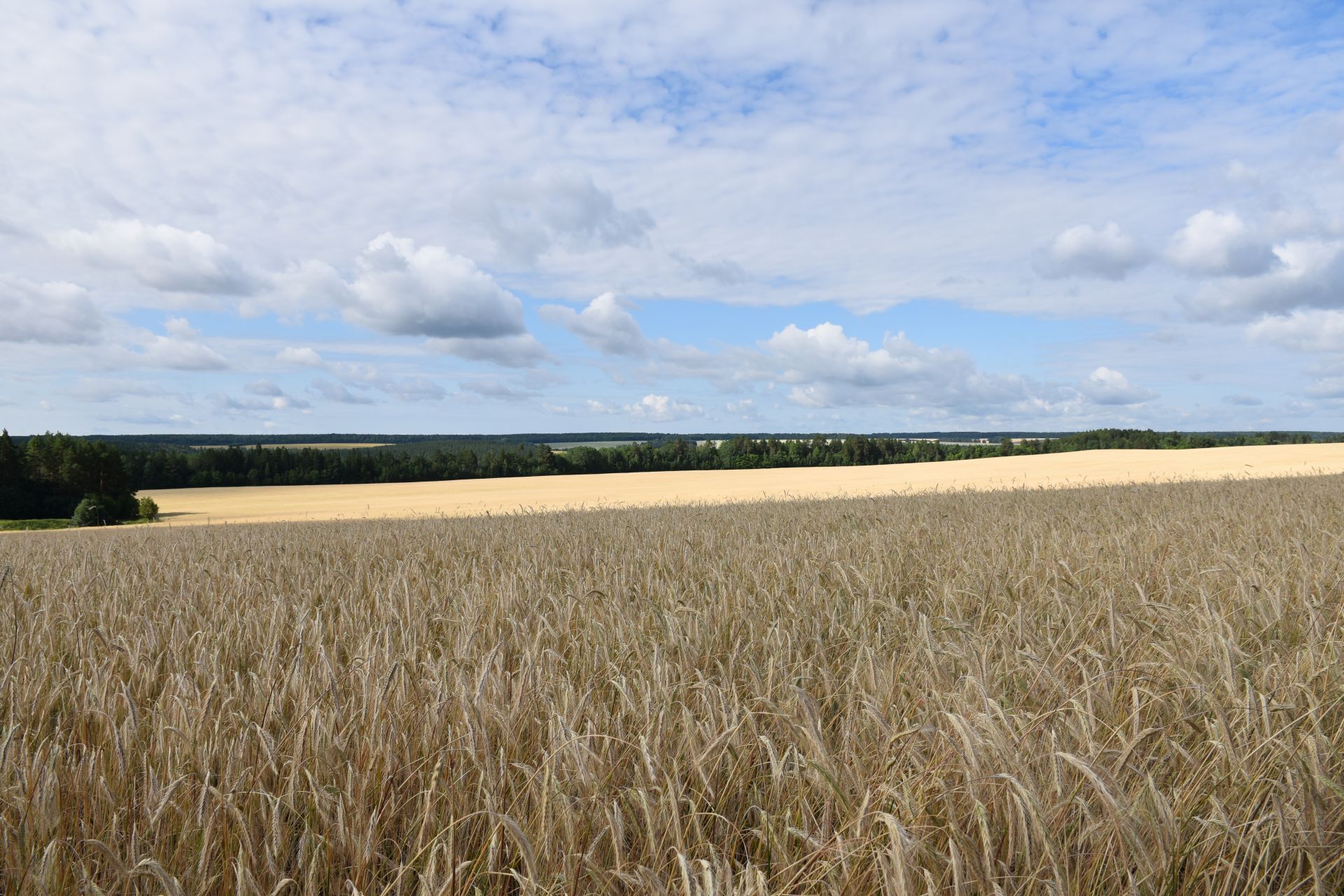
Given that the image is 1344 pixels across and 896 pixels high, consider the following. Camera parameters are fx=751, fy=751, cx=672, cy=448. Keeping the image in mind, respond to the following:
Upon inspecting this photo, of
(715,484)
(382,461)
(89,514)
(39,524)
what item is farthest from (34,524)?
(715,484)

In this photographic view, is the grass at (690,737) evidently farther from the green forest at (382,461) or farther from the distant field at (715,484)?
the green forest at (382,461)

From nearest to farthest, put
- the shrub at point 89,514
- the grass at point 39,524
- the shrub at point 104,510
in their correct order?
the shrub at point 89,514
the shrub at point 104,510
the grass at point 39,524

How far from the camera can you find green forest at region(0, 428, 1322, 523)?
4884 cm

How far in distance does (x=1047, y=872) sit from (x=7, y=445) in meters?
Answer: 65.6

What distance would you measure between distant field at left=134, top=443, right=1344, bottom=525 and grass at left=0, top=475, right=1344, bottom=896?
2131cm

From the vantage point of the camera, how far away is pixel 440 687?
204 cm

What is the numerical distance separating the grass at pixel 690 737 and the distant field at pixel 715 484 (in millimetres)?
21305

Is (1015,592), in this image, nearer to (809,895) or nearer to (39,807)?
(809,895)

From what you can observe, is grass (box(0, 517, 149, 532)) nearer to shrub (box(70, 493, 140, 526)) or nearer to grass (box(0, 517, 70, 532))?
grass (box(0, 517, 70, 532))

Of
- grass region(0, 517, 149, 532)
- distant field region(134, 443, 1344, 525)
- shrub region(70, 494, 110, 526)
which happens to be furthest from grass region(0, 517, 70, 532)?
distant field region(134, 443, 1344, 525)

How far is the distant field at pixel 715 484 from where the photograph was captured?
2805cm

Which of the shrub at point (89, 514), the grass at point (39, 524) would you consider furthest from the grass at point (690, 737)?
the grass at point (39, 524)

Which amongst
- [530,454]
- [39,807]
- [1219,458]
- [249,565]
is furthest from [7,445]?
[1219,458]

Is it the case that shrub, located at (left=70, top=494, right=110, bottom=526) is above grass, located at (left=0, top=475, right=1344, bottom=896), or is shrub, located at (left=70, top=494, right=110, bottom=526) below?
below
